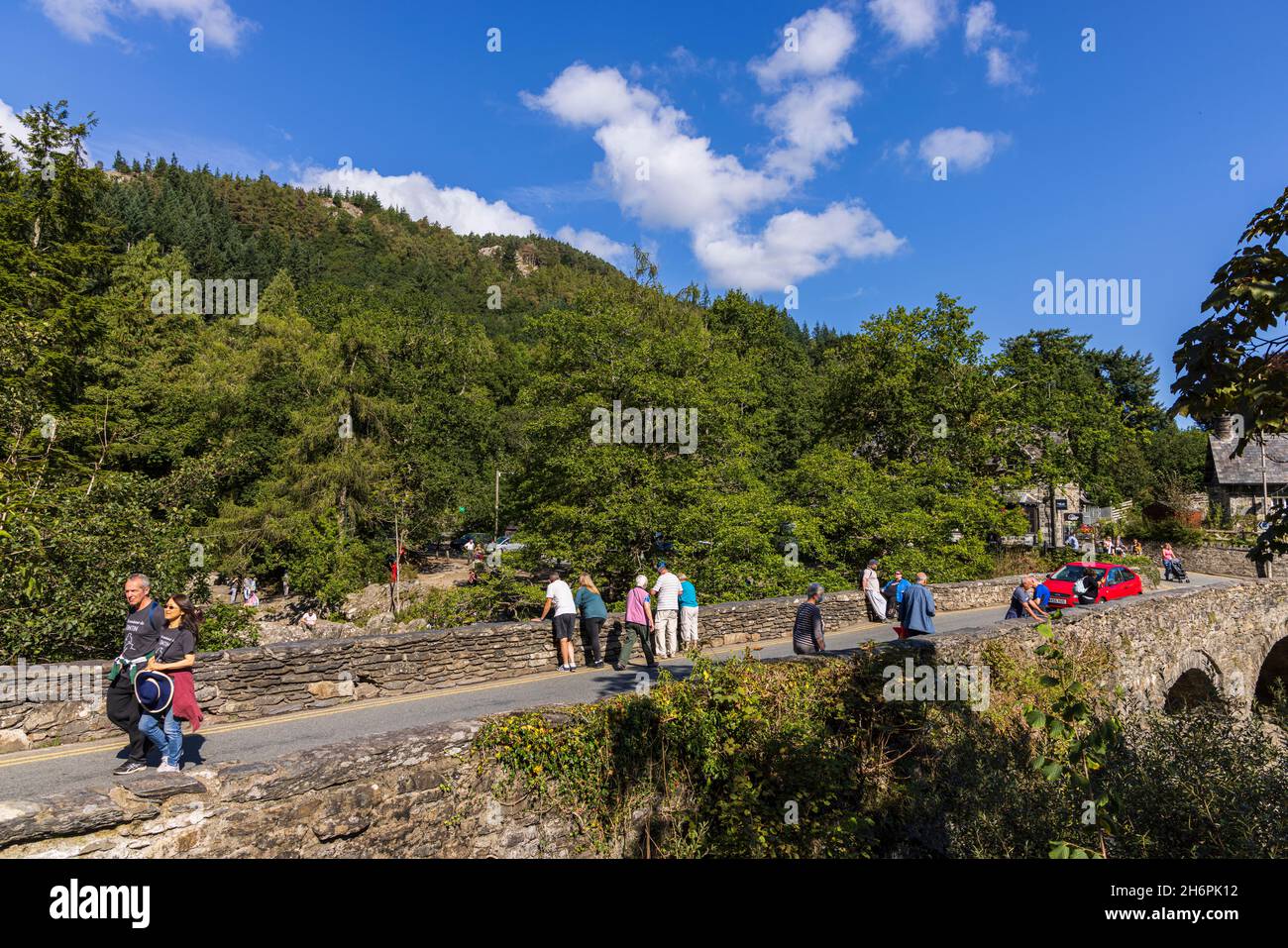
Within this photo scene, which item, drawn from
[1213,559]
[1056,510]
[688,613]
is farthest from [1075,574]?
[1056,510]

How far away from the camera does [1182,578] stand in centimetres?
3023

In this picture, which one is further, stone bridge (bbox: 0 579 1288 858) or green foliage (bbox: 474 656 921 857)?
green foliage (bbox: 474 656 921 857)

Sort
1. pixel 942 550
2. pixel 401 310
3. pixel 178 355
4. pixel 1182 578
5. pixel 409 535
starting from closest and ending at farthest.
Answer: pixel 942 550 < pixel 1182 578 < pixel 409 535 < pixel 178 355 < pixel 401 310

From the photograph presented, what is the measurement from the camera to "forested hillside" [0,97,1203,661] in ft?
44.2

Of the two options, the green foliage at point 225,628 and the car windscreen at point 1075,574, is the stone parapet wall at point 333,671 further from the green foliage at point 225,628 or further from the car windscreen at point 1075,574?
the car windscreen at point 1075,574

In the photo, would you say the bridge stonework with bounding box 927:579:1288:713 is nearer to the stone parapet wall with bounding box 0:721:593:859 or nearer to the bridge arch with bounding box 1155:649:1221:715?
the bridge arch with bounding box 1155:649:1221:715

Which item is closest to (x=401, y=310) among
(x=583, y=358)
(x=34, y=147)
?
(x=34, y=147)

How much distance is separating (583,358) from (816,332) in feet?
430

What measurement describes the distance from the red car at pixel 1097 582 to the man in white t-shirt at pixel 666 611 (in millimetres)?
11730

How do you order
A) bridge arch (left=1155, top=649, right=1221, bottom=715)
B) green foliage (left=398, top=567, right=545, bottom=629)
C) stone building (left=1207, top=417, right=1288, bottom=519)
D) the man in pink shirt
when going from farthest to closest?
stone building (left=1207, top=417, right=1288, bottom=519) < green foliage (left=398, top=567, right=545, bottom=629) < bridge arch (left=1155, top=649, right=1221, bottom=715) < the man in pink shirt

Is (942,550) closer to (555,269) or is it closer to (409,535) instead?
(409,535)

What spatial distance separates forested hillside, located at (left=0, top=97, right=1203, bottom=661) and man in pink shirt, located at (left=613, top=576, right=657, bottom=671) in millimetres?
7936

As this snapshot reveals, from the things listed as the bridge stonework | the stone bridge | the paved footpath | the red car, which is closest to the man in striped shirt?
the paved footpath
